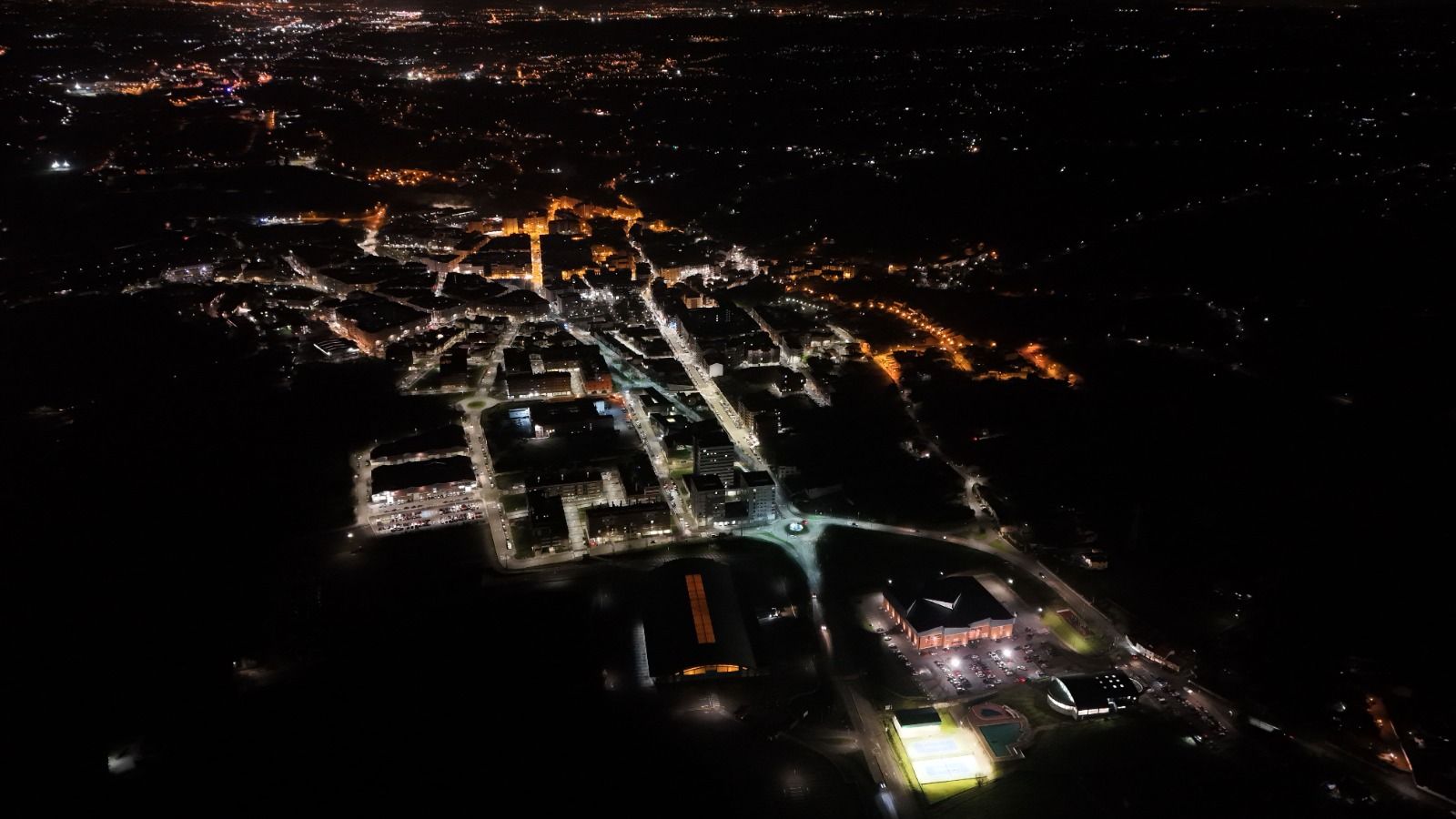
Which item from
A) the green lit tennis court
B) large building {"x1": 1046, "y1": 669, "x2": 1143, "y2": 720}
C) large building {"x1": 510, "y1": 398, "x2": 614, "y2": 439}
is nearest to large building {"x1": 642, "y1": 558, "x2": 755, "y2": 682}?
the green lit tennis court

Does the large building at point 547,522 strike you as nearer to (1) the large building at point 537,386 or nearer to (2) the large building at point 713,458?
(2) the large building at point 713,458

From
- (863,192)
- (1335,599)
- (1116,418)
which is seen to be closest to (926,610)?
(1335,599)

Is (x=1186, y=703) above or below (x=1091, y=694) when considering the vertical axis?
below

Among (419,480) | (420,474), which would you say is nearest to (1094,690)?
(419,480)

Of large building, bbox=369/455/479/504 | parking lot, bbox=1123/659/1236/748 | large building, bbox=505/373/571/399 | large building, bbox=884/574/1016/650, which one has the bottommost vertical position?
parking lot, bbox=1123/659/1236/748

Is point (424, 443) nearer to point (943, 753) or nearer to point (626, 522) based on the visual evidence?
point (626, 522)

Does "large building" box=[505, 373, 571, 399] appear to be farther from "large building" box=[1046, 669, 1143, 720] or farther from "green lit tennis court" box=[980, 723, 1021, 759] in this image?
"large building" box=[1046, 669, 1143, 720]
